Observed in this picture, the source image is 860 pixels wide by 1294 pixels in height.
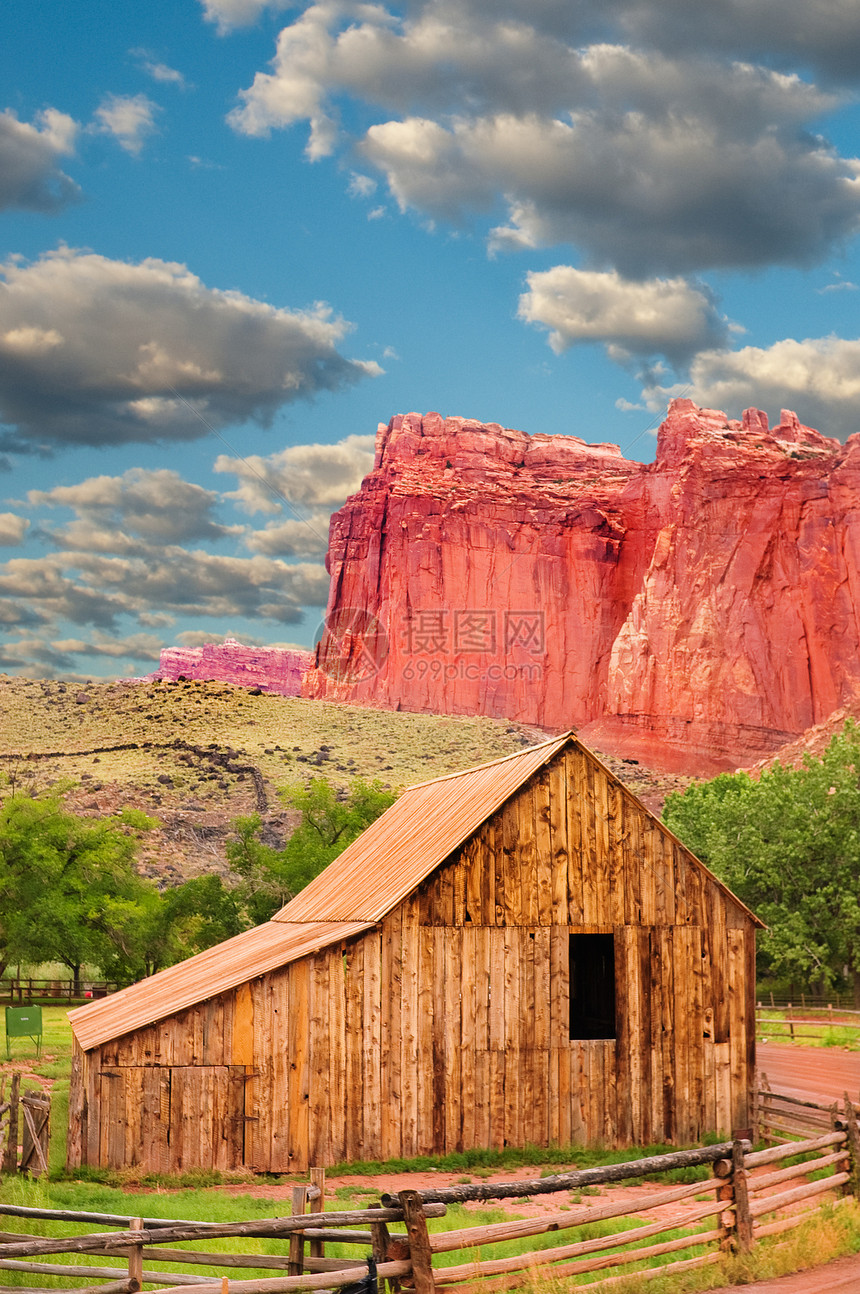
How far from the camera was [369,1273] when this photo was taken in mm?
7941

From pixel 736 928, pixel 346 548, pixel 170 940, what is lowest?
pixel 170 940

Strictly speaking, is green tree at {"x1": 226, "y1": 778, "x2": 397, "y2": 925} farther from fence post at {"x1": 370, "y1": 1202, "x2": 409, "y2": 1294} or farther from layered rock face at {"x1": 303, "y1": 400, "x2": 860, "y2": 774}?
layered rock face at {"x1": 303, "y1": 400, "x2": 860, "y2": 774}

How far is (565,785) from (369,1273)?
9317 mm

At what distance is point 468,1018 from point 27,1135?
558cm

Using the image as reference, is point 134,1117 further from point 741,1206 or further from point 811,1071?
point 811,1071

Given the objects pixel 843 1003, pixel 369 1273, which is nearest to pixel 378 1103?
pixel 369 1273

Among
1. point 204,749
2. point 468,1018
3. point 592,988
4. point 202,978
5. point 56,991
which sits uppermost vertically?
point 204,749

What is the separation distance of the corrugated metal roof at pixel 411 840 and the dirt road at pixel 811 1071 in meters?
6.84

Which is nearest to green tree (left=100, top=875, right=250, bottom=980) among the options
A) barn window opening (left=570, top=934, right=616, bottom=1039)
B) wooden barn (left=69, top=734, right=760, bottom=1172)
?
barn window opening (left=570, top=934, right=616, bottom=1039)

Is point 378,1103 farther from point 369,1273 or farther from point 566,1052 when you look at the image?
point 369,1273

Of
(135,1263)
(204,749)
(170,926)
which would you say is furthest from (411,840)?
(204,749)

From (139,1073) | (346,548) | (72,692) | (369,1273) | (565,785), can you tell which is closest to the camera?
(369,1273)

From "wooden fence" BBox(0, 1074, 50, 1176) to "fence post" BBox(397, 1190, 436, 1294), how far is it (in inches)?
284

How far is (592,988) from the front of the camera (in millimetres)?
21359
